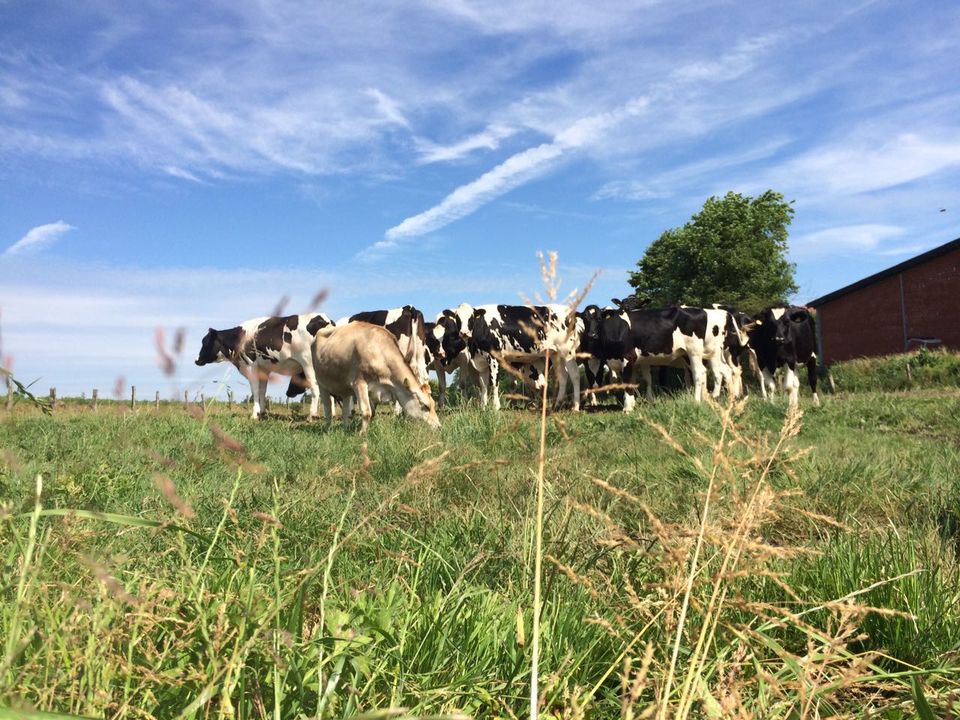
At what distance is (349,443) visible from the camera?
25.5 feet

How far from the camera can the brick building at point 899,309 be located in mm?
30328

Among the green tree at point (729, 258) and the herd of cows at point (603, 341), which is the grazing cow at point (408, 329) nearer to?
the herd of cows at point (603, 341)

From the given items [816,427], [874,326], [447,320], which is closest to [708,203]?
[874,326]

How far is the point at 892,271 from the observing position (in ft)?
108

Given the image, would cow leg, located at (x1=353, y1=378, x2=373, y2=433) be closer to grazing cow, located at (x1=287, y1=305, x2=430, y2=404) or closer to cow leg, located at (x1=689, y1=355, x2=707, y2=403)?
grazing cow, located at (x1=287, y1=305, x2=430, y2=404)

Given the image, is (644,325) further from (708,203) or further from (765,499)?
(708,203)

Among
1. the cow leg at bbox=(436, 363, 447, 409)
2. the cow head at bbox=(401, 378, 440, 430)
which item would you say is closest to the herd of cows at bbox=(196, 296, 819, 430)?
the cow leg at bbox=(436, 363, 447, 409)

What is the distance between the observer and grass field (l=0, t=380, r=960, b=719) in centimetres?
167

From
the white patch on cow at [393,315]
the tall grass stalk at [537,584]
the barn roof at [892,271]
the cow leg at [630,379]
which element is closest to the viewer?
the tall grass stalk at [537,584]

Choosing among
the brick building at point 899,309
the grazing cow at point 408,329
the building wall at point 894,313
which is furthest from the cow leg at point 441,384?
the building wall at point 894,313

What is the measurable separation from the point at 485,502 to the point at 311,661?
2.44 meters

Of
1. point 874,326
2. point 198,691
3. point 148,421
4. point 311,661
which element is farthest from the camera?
point 874,326

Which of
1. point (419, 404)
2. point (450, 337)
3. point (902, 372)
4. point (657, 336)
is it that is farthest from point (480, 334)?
point (902, 372)

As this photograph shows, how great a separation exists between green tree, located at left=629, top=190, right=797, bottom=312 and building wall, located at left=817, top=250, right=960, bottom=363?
11.9 feet
